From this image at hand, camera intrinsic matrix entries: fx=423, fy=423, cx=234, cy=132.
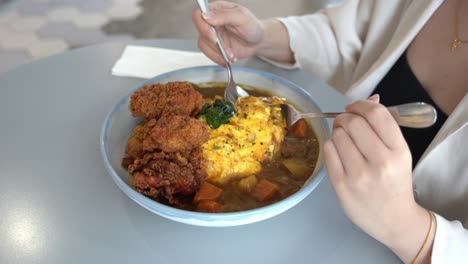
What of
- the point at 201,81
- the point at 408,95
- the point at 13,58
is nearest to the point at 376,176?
the point at 408,95

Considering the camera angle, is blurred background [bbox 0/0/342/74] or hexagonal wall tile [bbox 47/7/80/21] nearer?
blurred background [bbox 0/0/342/74]

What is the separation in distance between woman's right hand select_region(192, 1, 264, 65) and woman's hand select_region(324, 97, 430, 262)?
50 centimetres

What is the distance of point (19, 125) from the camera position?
1048 mm

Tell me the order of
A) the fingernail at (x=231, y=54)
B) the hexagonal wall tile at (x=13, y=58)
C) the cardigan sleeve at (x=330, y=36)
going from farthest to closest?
the hexagonal wall tile at (x=13, y=58) < the cardigan sleeve at (x=330, y=36) < the fingernail at (x=231, y=54)

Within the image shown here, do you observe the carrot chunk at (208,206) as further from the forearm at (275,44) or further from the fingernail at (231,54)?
the forearm at (275,44)

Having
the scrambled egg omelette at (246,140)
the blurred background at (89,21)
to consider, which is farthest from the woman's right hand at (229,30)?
the blurred background at (89,21)

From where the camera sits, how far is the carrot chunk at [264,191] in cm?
85

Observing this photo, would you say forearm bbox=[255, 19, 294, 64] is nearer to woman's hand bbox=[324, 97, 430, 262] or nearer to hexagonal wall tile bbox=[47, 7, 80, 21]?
woman's hand bbox=[324, 97, 430, 262]

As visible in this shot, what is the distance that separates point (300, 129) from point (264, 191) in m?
0.23

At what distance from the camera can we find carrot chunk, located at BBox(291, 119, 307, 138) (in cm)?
100

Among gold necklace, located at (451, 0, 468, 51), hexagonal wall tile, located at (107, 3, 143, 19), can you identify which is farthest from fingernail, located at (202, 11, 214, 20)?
hexagonal wall tile, located at (107, 3, 143, 19)

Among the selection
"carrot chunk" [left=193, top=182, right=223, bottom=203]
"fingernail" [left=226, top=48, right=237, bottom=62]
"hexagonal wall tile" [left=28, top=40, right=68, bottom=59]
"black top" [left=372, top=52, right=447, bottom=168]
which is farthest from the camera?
"hexagonal wall tile" [left=28, top=40, right=68, bottom=59]

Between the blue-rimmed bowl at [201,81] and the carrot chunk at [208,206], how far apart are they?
48mm

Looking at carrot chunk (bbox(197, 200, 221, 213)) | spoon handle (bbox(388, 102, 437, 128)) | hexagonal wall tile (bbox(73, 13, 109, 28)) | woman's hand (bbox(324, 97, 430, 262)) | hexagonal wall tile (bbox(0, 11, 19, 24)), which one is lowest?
hexagonal wall tile (bbox(0, 11, 19, 24))
